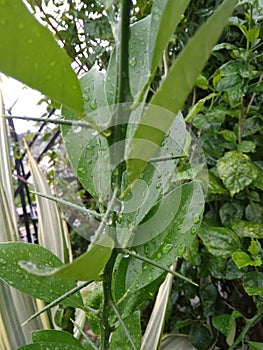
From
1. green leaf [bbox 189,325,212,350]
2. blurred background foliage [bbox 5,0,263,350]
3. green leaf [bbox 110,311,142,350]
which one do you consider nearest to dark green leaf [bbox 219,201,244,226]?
blurred background foliage [bbox 5,0,263,350]

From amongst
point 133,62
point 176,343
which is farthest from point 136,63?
point 176,343

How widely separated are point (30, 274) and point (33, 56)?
0.57 feet

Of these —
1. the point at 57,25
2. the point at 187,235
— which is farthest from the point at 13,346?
the point at 57,25

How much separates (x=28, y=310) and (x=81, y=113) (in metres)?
0.56

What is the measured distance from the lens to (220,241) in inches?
23.3

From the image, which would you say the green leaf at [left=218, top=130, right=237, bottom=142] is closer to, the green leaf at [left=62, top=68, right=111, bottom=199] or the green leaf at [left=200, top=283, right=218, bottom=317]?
the green leaf at [left=200, top=283, right=218, bottom=317]

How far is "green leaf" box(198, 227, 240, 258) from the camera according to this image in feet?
1.91

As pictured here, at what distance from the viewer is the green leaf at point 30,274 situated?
0.28 meters

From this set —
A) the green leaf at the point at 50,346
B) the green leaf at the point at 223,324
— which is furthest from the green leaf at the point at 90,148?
the green leaf at the point at 223,324

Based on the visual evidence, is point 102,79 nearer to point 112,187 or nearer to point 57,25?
point 112,187

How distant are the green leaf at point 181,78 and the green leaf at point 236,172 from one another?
443 millimetres

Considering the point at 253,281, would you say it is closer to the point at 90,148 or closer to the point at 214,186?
the point at 214,186

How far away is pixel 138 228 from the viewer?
284 millimetres

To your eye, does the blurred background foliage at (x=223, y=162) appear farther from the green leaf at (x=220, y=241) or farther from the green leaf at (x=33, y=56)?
the green leaf at (x=33, y=56)
